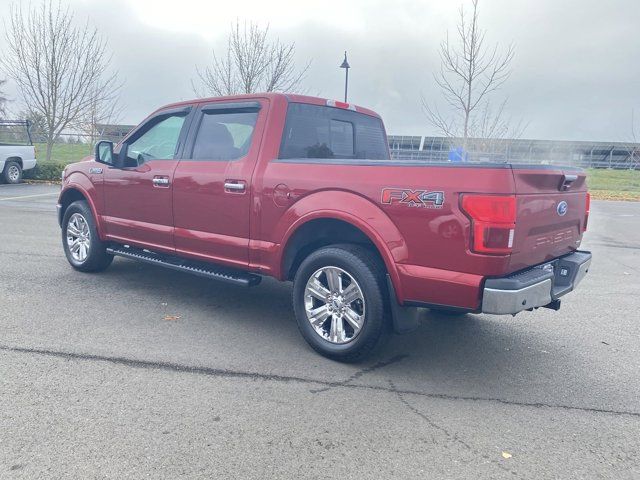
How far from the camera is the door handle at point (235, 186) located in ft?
14.9

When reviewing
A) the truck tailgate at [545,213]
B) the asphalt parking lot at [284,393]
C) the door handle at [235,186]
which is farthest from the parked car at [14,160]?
the truck tailgate at [545,213]

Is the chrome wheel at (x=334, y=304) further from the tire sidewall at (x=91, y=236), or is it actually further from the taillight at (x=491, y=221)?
the tire sidewall at (x=91, y=236)

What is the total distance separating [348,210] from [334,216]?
0.13 metres

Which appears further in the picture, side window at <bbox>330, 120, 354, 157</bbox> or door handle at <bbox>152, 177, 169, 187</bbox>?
door handle at <bbox>152, 177, 169, 187</bbox>

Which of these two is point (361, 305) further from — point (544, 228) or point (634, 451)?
point (634, 451)

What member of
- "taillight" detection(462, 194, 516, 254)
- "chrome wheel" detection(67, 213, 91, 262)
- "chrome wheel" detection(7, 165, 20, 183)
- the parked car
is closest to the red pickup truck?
"taillight" detection(462, 194, 516, 254)

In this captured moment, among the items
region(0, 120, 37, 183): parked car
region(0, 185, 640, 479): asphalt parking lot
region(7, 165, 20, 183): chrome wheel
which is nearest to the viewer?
region(0, 185, 640, 479): asphalt parking lot

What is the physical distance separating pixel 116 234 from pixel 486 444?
4411 mm

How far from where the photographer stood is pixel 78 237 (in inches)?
256

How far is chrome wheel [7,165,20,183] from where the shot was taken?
18906mm

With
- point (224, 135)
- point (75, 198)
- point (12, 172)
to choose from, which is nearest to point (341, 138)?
point (224, 135)

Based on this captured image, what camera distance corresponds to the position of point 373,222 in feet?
12.5

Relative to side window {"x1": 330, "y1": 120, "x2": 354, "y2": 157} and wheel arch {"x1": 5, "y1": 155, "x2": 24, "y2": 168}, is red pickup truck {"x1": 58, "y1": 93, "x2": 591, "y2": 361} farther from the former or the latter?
wheel arch {"x1": 5, "y1": 155, "x2": 24, "y2": 168}

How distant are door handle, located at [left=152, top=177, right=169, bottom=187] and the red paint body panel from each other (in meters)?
0.05
